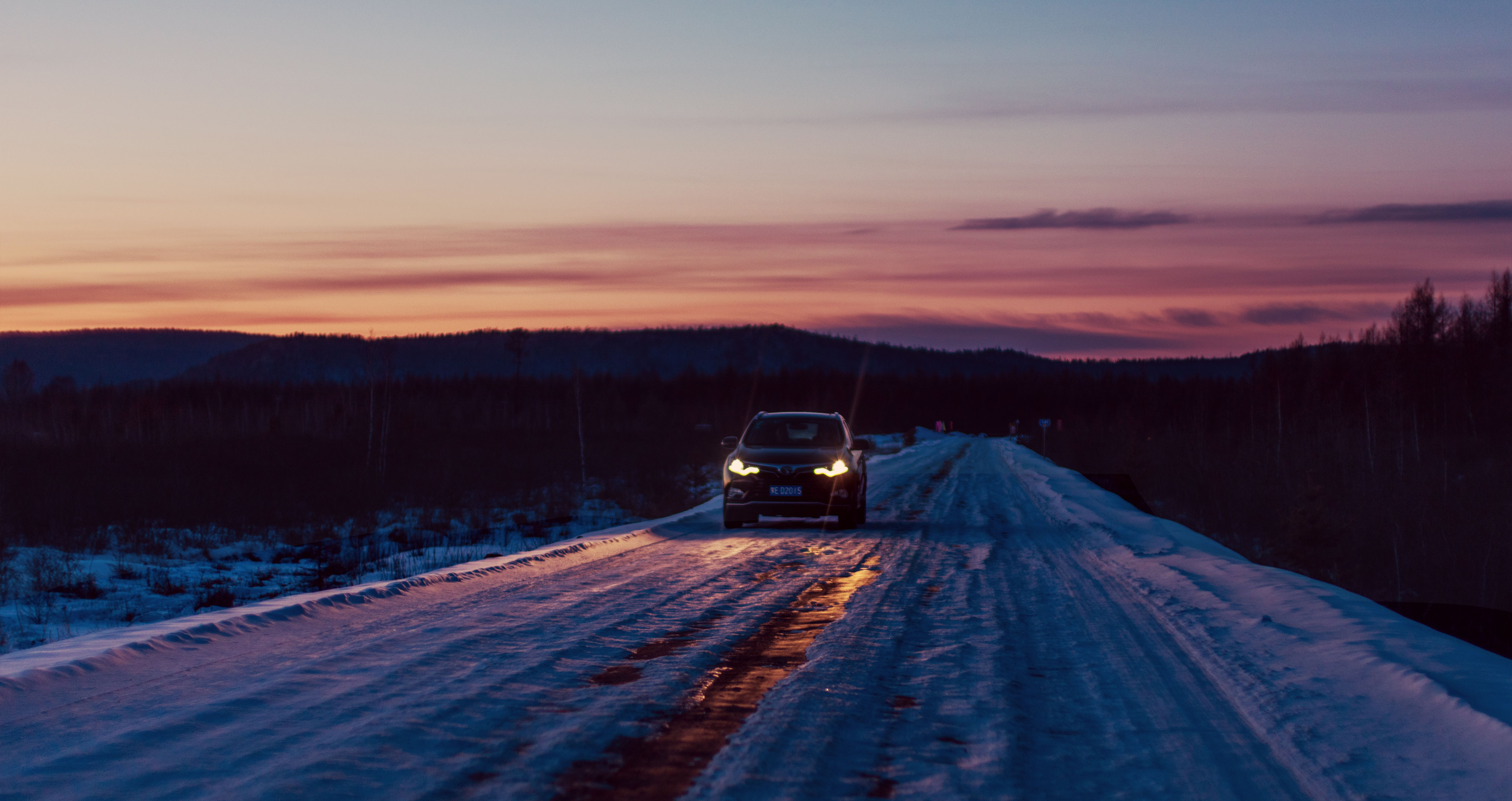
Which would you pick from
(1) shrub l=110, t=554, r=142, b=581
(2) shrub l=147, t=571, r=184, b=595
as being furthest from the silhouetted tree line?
(2) shrub l=147, t=571, r=184, b=595

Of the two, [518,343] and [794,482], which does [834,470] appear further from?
[518,343]

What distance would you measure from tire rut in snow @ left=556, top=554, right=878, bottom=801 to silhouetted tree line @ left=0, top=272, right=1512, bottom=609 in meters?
15.5

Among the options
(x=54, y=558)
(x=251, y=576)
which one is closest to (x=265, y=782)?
(x=251, y=576)

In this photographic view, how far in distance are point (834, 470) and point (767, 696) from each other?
38.4 feet

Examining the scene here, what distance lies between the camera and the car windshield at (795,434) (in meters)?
18.8

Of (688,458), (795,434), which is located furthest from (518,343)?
(795,434)

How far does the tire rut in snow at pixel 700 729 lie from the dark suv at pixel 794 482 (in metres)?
8.55

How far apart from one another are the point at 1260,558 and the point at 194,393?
351 feet

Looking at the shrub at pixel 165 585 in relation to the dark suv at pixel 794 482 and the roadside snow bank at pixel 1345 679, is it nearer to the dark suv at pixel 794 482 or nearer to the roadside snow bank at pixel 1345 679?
the dark suv at pixel 794 482

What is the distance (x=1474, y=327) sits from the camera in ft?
299

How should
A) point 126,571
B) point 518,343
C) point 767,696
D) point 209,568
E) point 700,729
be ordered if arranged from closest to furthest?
1. point 700,729
2. point 767,696
3. point 126,571
4. point 209,568
5. point 518,343

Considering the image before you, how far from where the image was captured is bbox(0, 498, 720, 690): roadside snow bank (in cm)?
668

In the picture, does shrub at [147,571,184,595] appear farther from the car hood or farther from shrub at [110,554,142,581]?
the car hood

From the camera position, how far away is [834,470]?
1773 cm
